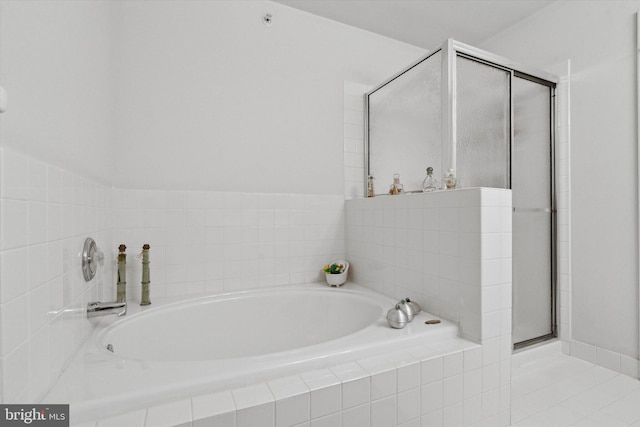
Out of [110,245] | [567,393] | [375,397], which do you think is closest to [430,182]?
[375,397]

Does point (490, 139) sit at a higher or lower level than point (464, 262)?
higher

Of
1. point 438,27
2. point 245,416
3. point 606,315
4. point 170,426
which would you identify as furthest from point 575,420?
point 438,27

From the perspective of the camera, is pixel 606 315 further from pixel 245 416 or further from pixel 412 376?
pixel 245 416

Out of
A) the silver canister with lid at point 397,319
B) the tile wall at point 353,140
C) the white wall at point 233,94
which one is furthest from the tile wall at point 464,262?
the white wall at point 233,94

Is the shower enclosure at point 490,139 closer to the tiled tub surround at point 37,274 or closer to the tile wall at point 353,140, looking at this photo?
the tile wall at point 353,140

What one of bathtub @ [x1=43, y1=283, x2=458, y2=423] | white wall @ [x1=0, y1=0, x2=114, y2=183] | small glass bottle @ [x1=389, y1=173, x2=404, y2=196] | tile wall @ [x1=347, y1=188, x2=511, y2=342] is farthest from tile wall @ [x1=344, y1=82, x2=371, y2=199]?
white wall @ [x1=0, y1=0, x2=114, y2=183]

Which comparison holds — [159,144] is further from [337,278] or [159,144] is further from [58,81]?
[337,278]

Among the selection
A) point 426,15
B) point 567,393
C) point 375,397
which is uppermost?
point 426,15

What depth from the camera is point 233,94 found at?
1974mm

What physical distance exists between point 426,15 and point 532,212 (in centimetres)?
161

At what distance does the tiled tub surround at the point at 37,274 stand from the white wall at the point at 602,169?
2.66 meters

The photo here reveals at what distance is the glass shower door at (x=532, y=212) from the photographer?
193 cm

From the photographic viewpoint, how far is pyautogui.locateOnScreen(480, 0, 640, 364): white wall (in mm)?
1730

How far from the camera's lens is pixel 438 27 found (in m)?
2.36
